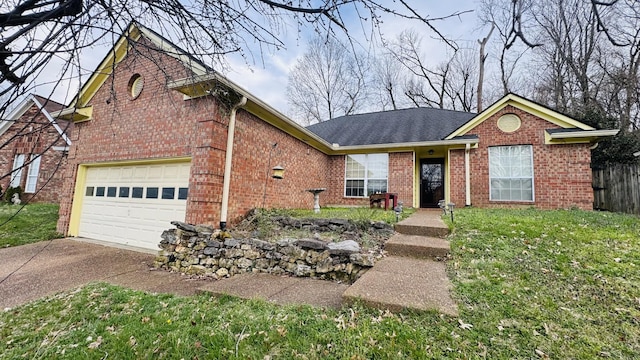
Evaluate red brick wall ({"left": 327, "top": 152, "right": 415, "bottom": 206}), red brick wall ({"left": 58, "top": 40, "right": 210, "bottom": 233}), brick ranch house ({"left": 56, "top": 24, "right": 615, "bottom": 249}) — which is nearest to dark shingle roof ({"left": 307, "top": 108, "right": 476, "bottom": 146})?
brick ranch house ({"left": 56, "top": 24, "right": 615, "bottom": 249})

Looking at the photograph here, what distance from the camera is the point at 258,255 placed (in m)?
4.80

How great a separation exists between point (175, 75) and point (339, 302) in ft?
20.5

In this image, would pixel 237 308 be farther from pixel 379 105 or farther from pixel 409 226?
pixel 379 105

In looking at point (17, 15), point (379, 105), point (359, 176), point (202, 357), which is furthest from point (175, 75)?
point (379, 105)

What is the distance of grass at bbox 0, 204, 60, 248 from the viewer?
23.6 ft

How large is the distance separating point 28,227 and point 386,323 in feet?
37.0

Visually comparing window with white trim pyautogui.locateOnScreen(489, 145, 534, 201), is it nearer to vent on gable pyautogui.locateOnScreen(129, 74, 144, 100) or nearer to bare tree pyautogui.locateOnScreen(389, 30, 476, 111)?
vent on gable pyautogui.locateOnScreen(129, 74, 144, 100)

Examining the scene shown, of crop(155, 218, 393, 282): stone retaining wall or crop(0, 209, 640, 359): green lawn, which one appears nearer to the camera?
crop(0, 209, 640, 359): green lawn

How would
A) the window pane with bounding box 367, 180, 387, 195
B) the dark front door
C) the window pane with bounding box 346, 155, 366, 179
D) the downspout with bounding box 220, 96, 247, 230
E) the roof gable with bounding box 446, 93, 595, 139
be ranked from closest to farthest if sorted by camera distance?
the downspout with bounding box 220, 96, 247, 230
the roof gable with bounding box 446, 93, 595, 139
the window pane with bounding box 367, 180, 387, 195
the window pane with bounding box 346, 155, 366, 179
the dark front door

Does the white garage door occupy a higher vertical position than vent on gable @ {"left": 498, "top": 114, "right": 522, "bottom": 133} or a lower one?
lower

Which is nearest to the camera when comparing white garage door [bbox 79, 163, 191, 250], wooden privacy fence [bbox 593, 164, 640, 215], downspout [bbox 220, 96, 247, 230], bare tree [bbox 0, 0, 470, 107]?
bare tree [bbox 0, 0, 470, 107]

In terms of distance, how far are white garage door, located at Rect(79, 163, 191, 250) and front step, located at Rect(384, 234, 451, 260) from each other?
4.66m

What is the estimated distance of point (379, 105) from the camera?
20.0 meters

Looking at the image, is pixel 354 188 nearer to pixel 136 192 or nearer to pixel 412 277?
pixel 136 192
